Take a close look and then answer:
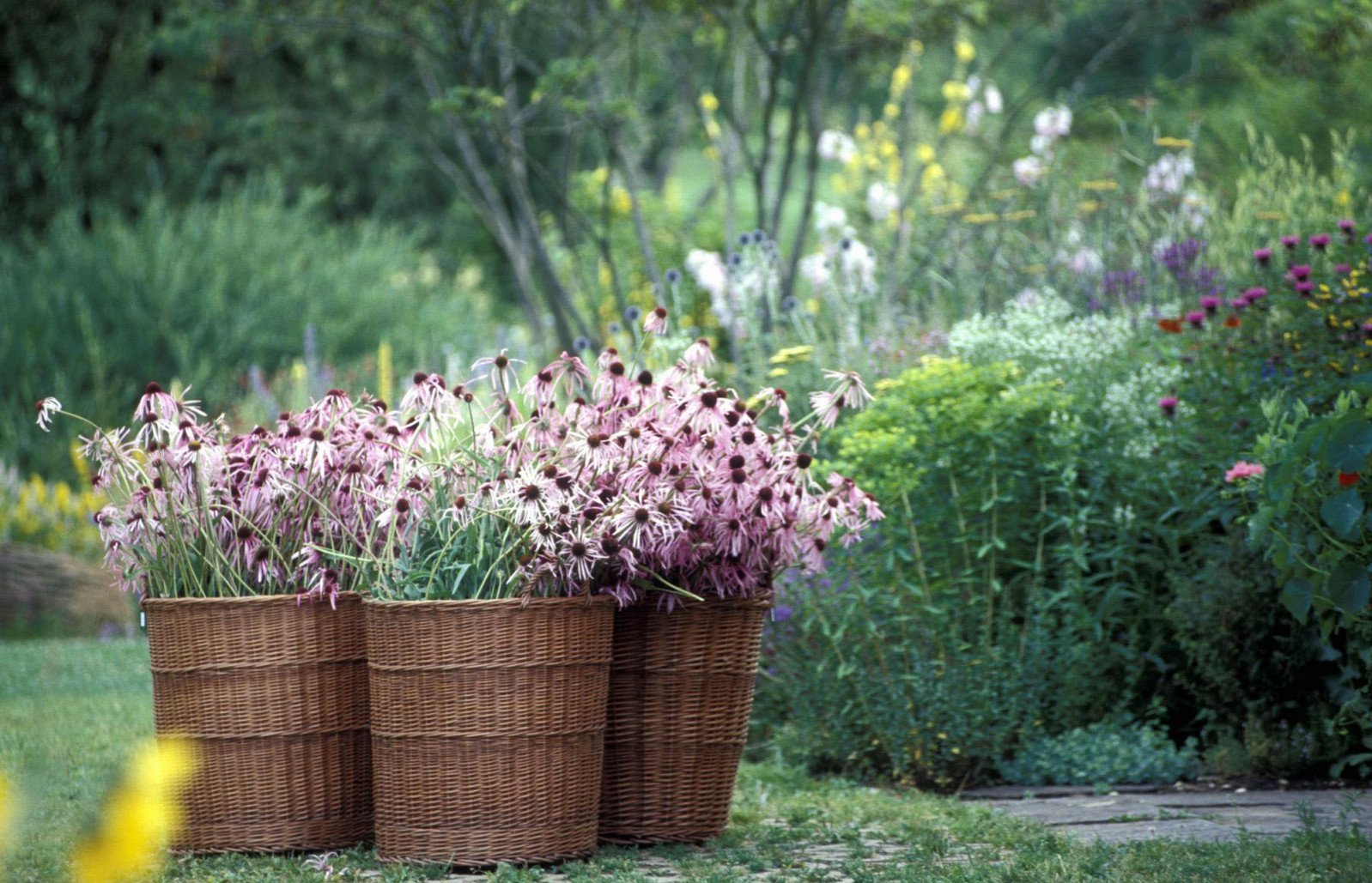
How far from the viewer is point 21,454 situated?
12.2m

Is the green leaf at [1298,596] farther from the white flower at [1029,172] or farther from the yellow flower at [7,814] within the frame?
the white flower at [1029,172]

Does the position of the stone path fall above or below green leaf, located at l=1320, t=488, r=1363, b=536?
below

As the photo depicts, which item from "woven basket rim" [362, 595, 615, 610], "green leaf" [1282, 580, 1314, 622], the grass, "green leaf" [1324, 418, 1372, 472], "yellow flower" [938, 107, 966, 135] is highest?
"yellow flower" [938, 107, 966, 135]

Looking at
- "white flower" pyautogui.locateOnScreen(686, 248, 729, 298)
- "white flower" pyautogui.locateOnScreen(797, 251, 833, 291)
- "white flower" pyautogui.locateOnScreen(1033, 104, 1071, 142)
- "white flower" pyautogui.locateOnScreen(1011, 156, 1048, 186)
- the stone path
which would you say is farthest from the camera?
"white flower" pyautogui.locateOnScreen(1033, 104, 1071, 142)

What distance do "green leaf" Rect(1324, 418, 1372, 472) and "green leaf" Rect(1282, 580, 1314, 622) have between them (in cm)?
38

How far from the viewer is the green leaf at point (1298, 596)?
3.55 metres

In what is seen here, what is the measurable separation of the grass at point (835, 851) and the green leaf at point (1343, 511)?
0.73m

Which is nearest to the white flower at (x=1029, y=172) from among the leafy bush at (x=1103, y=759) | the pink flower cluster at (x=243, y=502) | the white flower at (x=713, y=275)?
the white flower at (x=713, y=275)

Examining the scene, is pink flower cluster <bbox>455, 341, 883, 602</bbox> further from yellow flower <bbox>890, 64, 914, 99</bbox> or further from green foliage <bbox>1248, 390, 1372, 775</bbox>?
yellow flower <bbox>890, 64, 914, 99</bbox>

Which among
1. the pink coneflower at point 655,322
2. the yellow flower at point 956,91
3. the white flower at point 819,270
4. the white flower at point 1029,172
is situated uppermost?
the yellow flower at point 956,91

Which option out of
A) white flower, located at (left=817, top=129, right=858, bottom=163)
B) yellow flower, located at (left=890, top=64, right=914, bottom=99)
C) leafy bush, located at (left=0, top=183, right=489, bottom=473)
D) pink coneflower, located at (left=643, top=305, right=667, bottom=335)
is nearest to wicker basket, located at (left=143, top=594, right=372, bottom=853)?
pink coneflower, located at (left=643, top=305, right=667, bottom=335)

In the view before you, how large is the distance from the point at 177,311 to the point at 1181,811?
10.9 m

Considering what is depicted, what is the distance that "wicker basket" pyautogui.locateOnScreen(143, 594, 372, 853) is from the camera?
359 cm

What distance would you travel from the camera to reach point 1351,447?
335 centimetres
